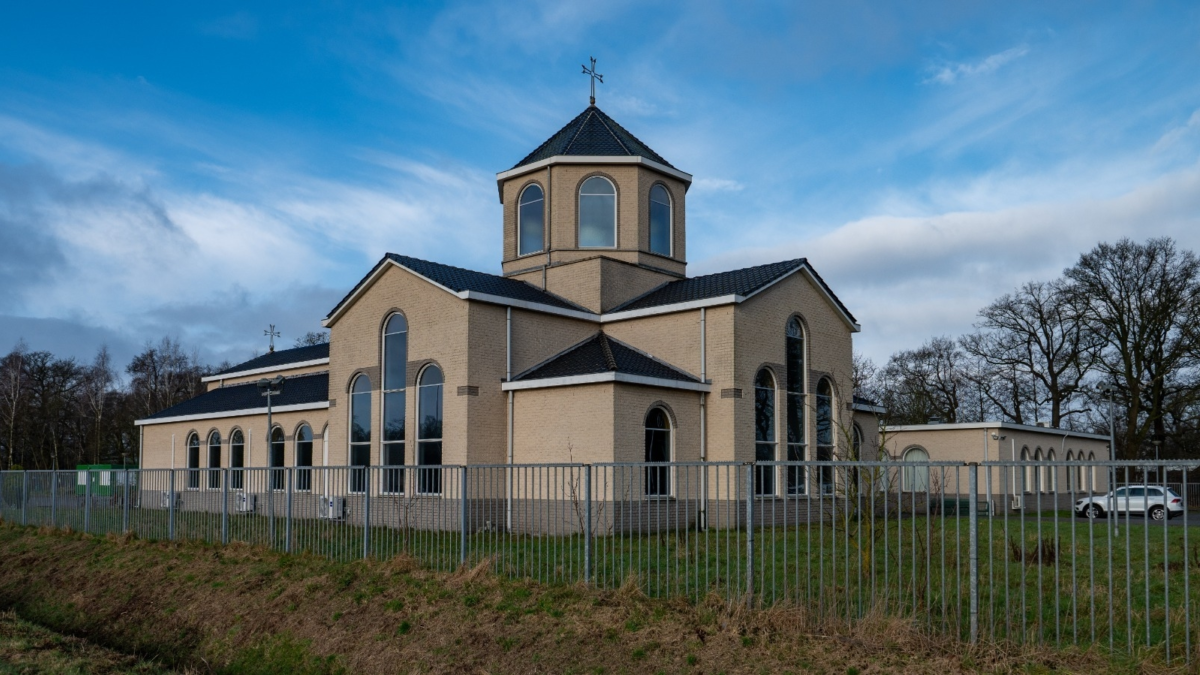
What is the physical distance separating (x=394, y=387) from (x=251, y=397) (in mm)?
12529

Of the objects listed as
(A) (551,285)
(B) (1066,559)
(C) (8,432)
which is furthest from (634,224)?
(C) (8,432)

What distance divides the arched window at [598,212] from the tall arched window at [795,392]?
5.79m

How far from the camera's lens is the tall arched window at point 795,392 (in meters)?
24.7

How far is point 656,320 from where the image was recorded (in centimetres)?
2428

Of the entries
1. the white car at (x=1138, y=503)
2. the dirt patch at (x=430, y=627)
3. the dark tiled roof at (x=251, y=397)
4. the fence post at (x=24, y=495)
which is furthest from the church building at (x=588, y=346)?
the fence post at (x=24, y=495)

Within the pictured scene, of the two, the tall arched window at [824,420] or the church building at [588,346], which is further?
the tall arched window at [824,420]

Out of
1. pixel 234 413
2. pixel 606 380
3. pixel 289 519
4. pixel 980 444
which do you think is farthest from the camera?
pixel 980 444

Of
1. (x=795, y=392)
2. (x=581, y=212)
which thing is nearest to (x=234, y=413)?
(x=581, y=212)

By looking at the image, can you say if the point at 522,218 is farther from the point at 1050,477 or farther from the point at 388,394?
the point at 1050,477

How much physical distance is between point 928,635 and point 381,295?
1890 centimetres

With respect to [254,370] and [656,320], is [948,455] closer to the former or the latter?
[656,320]

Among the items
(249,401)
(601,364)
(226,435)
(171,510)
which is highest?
(601,364)

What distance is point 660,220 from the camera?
28.1 metres

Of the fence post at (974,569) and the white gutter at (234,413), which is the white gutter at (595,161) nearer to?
the white gutter at (234,413)
